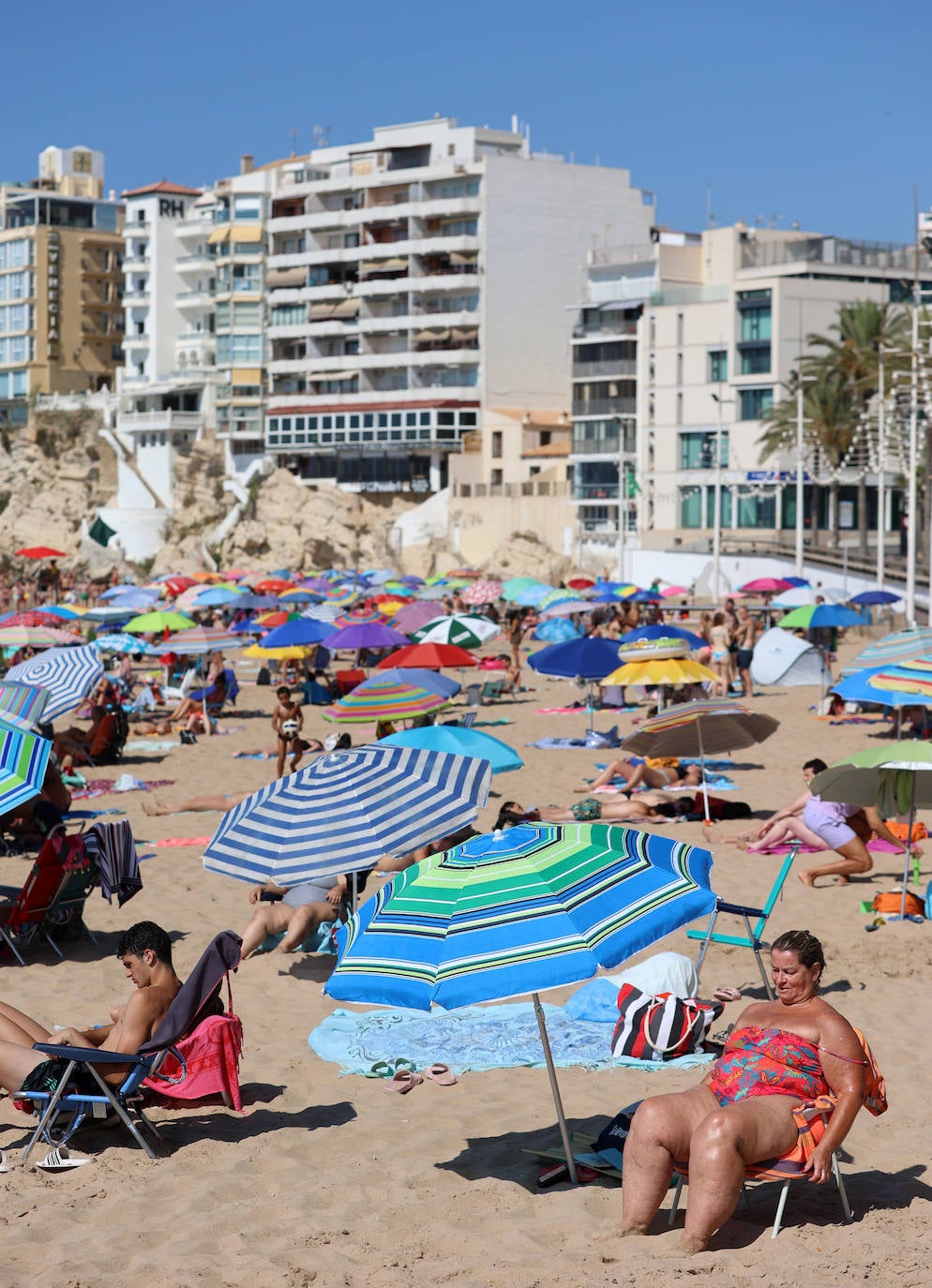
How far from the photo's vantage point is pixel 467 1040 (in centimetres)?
779

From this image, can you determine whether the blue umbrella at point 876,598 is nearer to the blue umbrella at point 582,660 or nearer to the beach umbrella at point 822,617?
the beach umbrella at point 822,617

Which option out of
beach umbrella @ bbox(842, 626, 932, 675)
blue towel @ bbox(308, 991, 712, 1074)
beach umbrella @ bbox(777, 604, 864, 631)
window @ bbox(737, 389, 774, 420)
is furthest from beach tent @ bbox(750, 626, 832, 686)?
window @ bbox(737, 389, 774, 420)

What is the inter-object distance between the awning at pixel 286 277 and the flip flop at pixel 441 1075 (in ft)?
246

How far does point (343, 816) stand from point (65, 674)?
31.3ft

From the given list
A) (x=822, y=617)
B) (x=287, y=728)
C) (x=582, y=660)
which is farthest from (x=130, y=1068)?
(x=822, y=617)

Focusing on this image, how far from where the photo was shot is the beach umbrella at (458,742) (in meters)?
11.4

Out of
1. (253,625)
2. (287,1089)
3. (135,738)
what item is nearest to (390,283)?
(253,625)

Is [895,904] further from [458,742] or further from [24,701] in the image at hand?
[24,701]

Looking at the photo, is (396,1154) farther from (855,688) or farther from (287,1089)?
(855,688)

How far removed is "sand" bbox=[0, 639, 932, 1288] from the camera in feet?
16.1

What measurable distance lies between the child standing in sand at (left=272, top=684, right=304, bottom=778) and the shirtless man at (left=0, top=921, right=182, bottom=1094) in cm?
1007

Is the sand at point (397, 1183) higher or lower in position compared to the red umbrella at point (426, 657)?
lower

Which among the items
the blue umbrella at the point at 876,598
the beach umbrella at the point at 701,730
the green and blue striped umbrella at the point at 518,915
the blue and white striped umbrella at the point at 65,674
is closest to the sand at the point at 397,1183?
the green and blue striped umbrella at the point at 518,915

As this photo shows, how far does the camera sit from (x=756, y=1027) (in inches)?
210
